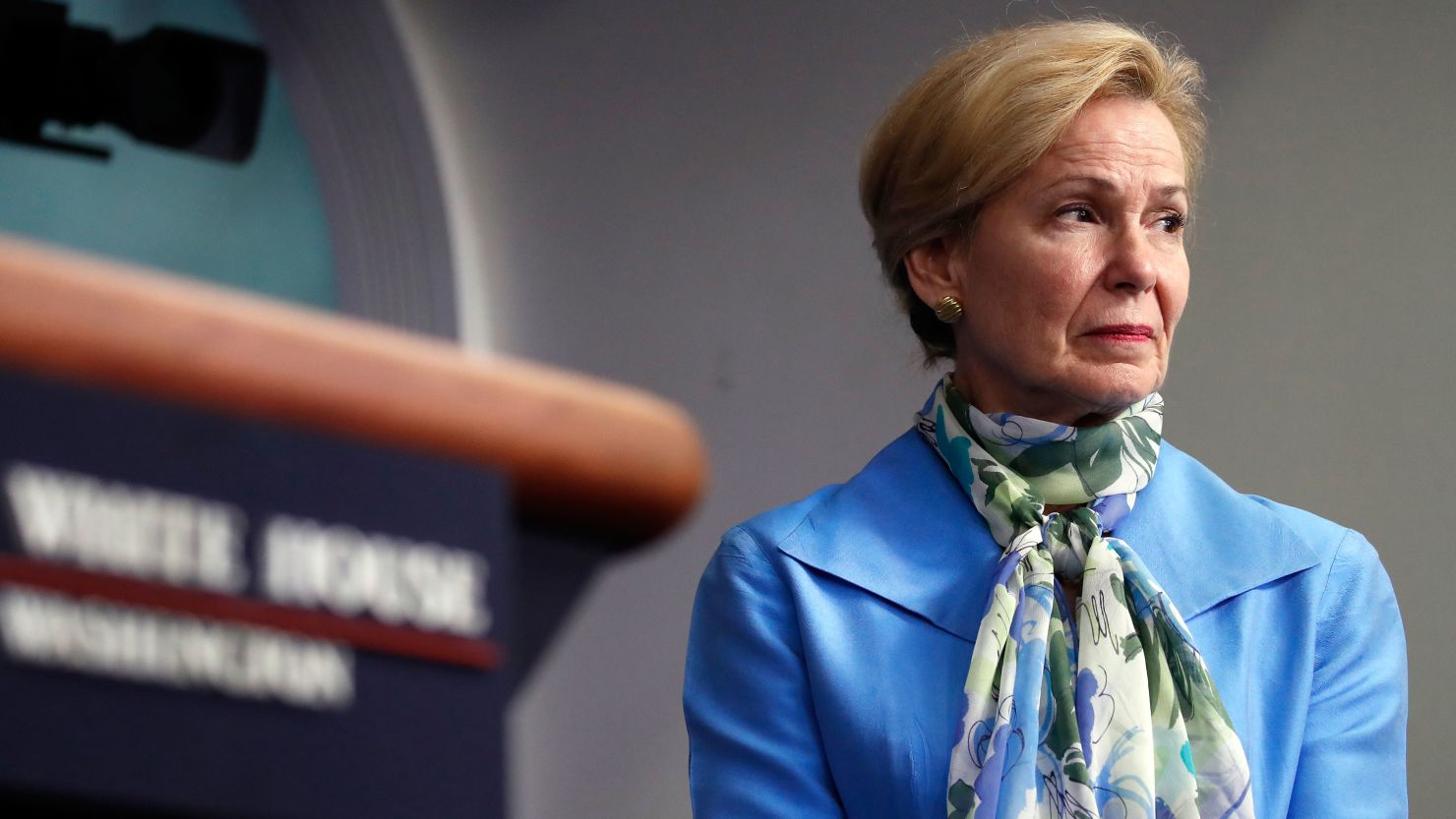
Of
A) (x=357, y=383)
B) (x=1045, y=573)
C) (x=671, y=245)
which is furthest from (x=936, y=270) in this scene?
(x=671, y=245)

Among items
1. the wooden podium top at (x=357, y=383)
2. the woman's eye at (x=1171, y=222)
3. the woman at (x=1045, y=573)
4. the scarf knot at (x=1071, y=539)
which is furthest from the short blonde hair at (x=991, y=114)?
the wooden podium top at (x=357, y=383)

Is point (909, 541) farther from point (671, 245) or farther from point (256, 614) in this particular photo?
point (671, 245)

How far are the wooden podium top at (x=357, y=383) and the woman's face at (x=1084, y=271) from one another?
1325 millimetres

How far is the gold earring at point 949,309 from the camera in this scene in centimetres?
204

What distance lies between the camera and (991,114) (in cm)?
195

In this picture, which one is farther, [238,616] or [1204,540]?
[1204,540]

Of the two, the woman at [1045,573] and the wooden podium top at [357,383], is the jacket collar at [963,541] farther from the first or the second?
the wooden podium top at [357,383]

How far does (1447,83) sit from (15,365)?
3.59 metres

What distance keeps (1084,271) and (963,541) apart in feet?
1.03

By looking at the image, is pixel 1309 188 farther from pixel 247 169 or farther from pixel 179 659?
pixel 179 659

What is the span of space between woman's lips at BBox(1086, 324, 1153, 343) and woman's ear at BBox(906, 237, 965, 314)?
200mm

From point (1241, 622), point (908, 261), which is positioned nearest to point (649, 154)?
point (908, 261)

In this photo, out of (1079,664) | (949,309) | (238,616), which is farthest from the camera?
(949,309)

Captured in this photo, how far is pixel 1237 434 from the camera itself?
3.81m
